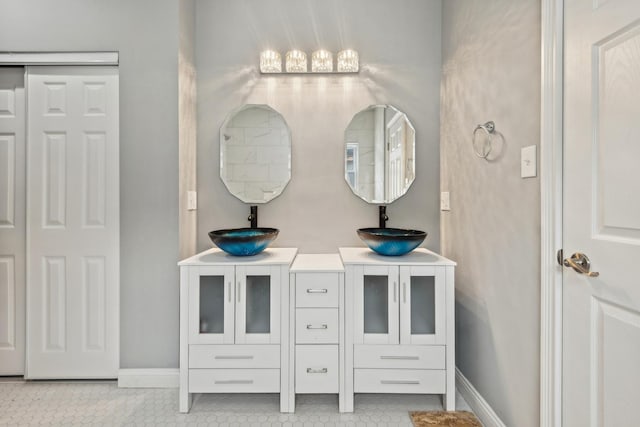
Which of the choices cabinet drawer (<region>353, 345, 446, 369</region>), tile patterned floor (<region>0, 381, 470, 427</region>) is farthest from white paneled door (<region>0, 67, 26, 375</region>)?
cabinet drawer (<region>353, 345, 446, 369</region>)

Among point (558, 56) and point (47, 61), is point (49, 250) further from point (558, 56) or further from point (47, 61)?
point (558, 56)

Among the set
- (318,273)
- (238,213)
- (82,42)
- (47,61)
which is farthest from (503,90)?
(47,61)

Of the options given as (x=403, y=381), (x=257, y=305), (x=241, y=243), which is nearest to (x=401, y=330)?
(x=403, y=381)

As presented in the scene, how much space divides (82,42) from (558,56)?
251cm

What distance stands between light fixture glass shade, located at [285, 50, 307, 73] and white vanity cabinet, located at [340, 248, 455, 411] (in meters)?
1.37

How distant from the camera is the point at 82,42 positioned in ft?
6.92

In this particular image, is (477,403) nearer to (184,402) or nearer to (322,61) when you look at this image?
(184,402)

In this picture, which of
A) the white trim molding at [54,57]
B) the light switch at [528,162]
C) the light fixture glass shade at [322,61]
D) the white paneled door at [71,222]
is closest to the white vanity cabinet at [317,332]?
the light switch at [528,162]

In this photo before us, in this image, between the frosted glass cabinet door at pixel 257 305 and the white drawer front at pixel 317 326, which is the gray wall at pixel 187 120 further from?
the white drawer front at pixel 317 326

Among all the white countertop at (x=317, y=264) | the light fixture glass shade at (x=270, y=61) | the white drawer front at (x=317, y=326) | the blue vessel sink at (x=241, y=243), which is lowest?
the white drawer front at (x=317, y=326)

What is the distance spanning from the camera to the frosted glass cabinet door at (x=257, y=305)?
6.02 ft

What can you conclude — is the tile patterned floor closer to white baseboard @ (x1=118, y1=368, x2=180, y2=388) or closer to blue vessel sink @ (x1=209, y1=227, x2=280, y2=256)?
white baseboard @ (x1=118, y1=368, x2=180, y2=388)

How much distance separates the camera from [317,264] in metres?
1.98

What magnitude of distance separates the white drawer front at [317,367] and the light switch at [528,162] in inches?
48.3
